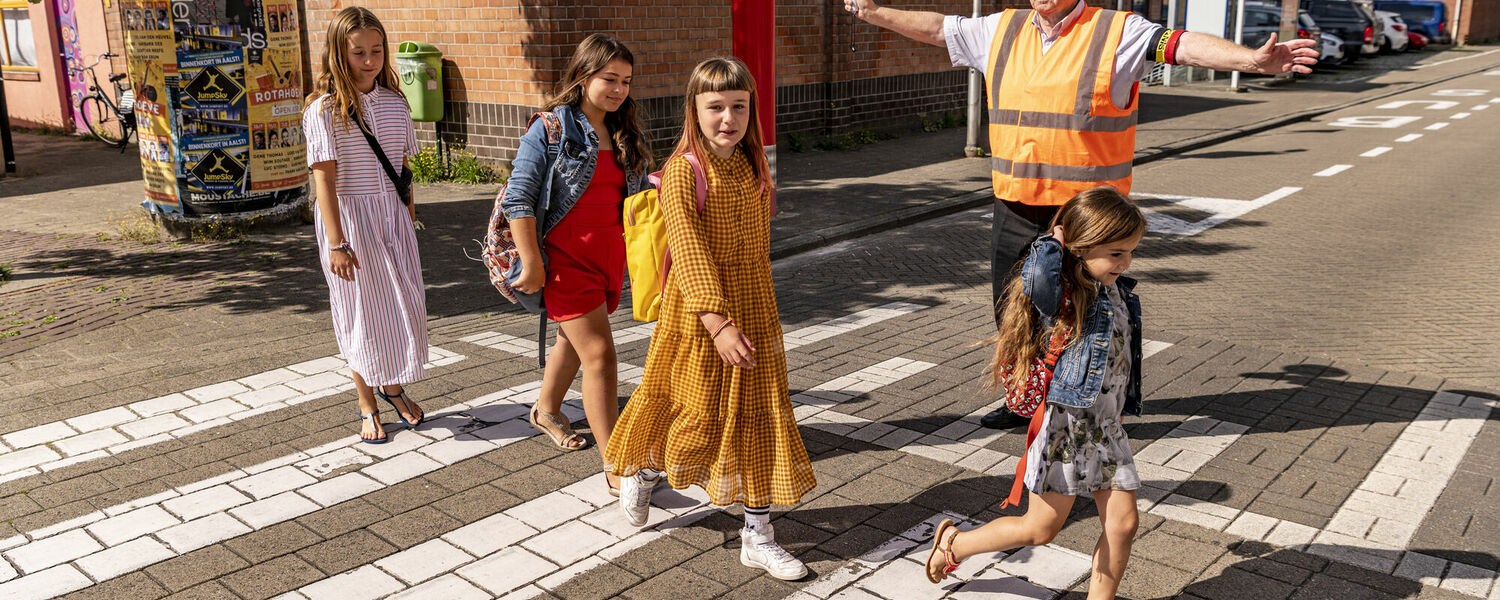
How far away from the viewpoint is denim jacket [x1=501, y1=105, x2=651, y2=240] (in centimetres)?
421

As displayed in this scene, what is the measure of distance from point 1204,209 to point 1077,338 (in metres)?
8.96

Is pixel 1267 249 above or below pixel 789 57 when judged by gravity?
below

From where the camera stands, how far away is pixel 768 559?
3838 millimetres

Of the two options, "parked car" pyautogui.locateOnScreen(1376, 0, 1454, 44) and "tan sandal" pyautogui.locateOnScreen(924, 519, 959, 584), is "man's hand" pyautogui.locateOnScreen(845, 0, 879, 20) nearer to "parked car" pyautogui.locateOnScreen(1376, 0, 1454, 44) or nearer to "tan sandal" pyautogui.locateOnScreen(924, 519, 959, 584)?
"tan sandal" pyautogui.locateOnScreen(924, 519, 959, 584)

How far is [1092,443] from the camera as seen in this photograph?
3355 mm

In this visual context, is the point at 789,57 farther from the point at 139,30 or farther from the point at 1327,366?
the point at 1327,366

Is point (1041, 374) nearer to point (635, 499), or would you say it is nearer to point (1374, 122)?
point (635, 499)

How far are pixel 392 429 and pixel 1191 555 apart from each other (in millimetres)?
3410

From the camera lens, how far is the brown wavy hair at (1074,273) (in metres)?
3.18

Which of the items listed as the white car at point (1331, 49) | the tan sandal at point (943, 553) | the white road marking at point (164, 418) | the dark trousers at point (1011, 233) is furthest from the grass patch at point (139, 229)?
the white car at point (1331, 49)

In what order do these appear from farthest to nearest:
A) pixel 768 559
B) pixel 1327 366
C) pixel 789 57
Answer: pixel 789 57
pixel 1327 366
pixel 768 559

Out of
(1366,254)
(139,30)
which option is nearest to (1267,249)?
(1366,254)

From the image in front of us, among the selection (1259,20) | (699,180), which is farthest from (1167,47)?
(1259,20)

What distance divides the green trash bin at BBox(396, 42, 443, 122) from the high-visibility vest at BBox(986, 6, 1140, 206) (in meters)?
9.42
